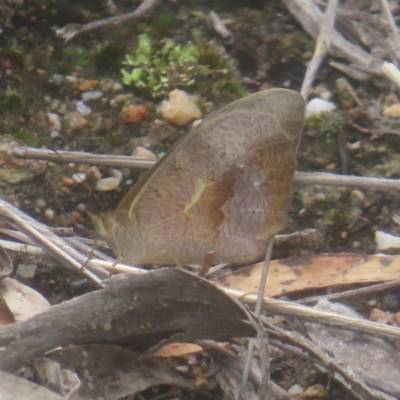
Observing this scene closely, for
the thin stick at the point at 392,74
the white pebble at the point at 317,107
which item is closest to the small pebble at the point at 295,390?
the thin stick at the point at 392,74

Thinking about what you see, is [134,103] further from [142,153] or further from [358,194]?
[358,194]

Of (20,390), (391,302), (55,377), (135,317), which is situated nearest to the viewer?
(20,390)

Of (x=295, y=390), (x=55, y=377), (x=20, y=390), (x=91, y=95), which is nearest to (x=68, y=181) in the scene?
(x=91, y=95)

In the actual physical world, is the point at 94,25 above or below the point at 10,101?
above

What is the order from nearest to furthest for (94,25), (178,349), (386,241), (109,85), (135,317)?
(135,317) → (178,349) → (386,241) → (109,85) → (94,25)

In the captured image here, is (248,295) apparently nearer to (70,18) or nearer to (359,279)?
(359,279)

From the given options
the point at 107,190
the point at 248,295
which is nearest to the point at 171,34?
the point at 107,190
